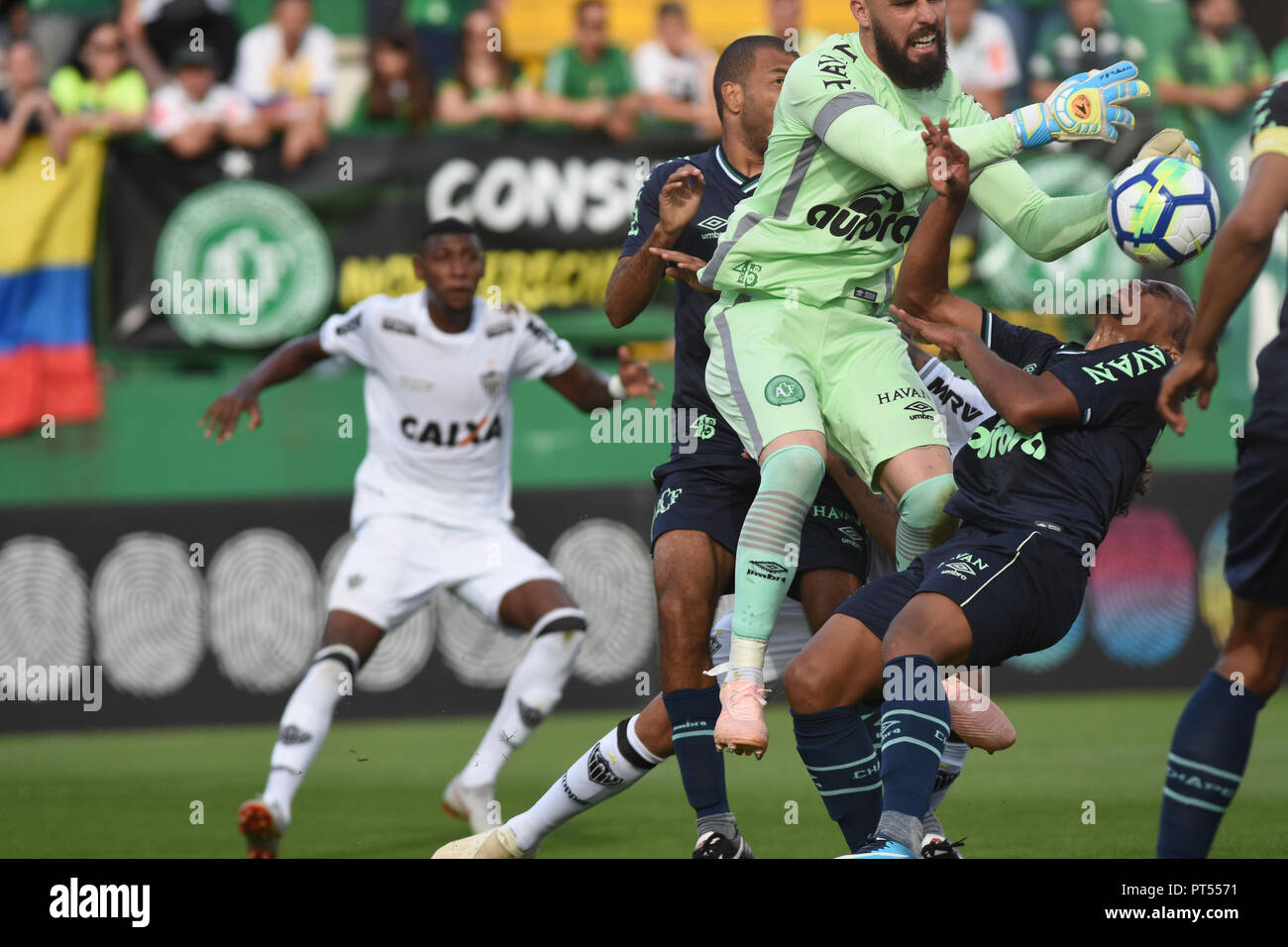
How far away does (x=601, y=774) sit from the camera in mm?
6445

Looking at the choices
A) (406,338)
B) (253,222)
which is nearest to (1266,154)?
(406,338)

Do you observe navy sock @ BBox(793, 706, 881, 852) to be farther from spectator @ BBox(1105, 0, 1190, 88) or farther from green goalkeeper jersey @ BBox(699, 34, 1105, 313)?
spectator @ BBox(1105, 0, 1190, 88)

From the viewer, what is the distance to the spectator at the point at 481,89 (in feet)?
43.7

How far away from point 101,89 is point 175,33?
697 millimetres

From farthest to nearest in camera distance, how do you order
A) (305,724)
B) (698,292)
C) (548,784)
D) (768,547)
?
(548,784) < (305,724) < (698,292) < (768,547)

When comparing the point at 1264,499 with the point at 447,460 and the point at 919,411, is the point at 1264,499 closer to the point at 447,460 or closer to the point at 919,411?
the point at 919,411

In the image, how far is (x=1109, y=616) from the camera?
44.0 feet

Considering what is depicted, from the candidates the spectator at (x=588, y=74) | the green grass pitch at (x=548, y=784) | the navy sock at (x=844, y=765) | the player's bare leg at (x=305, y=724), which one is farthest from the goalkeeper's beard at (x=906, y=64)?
the spectator at (x=588, y=74)

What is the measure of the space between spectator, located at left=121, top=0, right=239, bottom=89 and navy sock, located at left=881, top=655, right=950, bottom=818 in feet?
31.2

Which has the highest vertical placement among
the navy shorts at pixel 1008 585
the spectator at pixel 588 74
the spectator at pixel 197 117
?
the spectator at pixel 588 74

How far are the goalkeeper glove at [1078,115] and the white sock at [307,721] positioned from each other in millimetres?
4163

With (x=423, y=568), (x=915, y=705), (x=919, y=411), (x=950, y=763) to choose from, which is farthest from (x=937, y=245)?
(x=423, y=568)

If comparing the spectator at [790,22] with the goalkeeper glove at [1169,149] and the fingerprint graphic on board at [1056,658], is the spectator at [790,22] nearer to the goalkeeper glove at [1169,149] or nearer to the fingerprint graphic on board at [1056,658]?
the fingerprint graphic on board at [1056,658]

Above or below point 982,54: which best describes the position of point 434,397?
below
